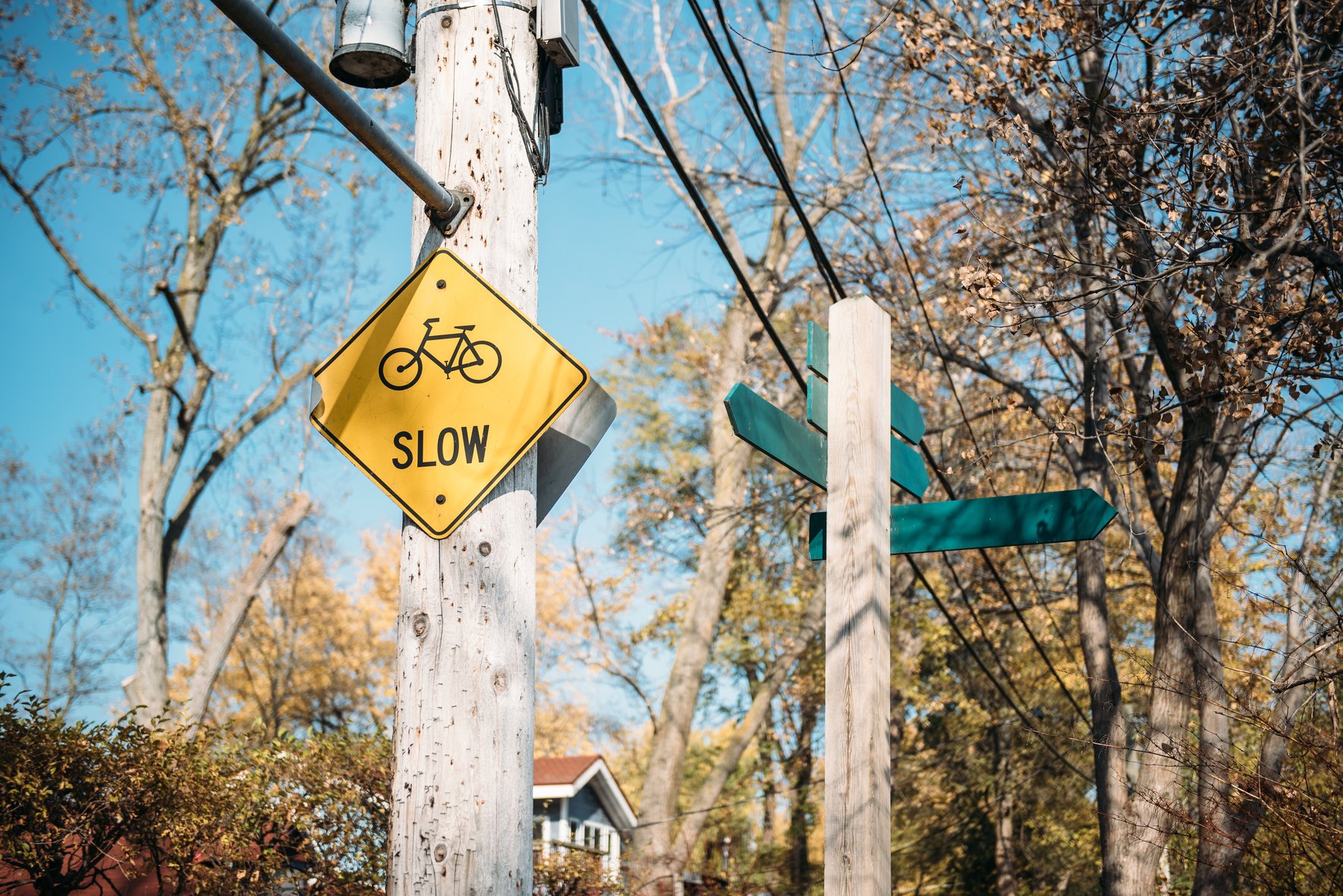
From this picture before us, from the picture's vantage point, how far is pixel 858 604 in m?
4.27

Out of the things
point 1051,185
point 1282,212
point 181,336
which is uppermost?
point 181,336

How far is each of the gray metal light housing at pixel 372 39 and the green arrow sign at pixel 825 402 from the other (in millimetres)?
1795

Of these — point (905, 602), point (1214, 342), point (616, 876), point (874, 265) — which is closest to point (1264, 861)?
point (1214, 342)

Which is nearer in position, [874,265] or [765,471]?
[874,265]

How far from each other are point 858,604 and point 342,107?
8.10ft

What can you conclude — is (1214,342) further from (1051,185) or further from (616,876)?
(616,876)

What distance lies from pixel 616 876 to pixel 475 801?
11817 mm

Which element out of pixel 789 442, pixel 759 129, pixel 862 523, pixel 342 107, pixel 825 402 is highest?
pixel 759 129

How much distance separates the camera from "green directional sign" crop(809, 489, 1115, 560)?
4922 millimetres

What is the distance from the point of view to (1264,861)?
767cm

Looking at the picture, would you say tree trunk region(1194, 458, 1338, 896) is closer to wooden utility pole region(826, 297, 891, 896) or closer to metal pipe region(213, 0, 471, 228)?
wooden utility pole region(826, 297, 891, 896)

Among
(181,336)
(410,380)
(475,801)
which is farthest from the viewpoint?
(181,336)

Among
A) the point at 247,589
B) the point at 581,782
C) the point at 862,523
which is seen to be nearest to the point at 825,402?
the point at 862,523

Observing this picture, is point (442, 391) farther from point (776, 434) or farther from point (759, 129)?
point (759, 129)
